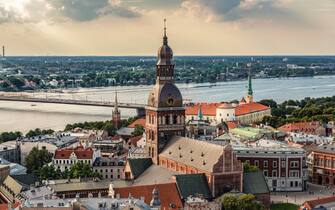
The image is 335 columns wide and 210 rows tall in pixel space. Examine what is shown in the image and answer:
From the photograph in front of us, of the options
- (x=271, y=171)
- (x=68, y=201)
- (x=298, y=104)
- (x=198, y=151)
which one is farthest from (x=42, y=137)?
(x=298, y=104)

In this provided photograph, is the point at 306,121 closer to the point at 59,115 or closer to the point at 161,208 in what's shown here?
the point at 59,115

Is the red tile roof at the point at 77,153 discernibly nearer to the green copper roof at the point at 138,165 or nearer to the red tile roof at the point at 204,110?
the green copper roof at the point at 138,165

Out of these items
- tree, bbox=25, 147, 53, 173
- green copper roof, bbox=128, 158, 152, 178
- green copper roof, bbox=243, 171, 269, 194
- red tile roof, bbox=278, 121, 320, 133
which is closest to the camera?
green copper roof, bbox=243, 171, 269, 194

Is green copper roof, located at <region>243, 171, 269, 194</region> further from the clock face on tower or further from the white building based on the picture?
the white building

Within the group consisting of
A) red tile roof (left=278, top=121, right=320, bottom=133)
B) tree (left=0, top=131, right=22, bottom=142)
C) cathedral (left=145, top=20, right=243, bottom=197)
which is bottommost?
tree (left=0, top=131, right=22, bottom=142)

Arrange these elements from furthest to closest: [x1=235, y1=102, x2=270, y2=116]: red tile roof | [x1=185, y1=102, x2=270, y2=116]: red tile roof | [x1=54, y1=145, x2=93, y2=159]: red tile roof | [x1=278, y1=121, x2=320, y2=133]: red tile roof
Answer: [x1=235, y1=102, x2=270, y2=116]: red tile roof → [x1=185, y1=102, x2=270, y2=116]: red tile roof → [x1=278, y1=121, x2=320, y2=133]: red tile roof → [x1=54, y1=145, x2=93, y2=159]: red tile roof

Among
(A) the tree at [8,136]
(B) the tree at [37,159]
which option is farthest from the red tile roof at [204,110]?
(B) the tree at [37,159]

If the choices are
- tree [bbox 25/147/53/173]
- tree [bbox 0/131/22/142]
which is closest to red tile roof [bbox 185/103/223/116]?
tree [bbox 0/131/22/142]
